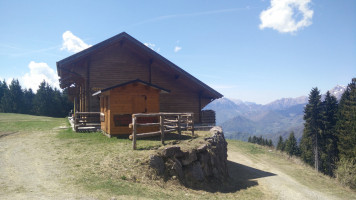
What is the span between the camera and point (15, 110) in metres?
74.1

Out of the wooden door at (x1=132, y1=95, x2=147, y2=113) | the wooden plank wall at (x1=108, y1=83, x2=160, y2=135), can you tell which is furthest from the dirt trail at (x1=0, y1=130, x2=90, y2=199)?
the wooden door at (x1=132, y1=95, x2=147, y2=113)

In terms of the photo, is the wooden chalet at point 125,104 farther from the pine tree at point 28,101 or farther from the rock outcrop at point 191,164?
the pine tree at point 28,101

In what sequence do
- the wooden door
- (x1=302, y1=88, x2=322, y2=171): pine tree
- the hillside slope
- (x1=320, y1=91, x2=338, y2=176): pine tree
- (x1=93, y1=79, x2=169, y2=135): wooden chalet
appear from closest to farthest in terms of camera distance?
the hillside slope < (x1=93, y1=79, x2=169, y2=135): wooden chalet < the wooden door < (x1=320, y1=91, x2=338, y2=176): pine tree < (x1=302, y1=88, x2=322, y2=171): pine tree

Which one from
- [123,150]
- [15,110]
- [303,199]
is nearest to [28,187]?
[123,150]

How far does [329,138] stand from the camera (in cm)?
4262

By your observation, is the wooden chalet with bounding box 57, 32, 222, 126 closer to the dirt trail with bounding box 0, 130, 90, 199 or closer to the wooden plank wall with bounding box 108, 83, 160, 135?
the wooden plank wall with bounding box 108, 83, 160, 135

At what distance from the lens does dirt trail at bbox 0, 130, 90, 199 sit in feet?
21.7

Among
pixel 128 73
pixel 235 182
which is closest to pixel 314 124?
pixel 235 182

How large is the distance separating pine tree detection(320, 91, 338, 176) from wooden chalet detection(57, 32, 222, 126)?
31.5 meters

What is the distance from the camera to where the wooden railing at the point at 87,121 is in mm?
17875

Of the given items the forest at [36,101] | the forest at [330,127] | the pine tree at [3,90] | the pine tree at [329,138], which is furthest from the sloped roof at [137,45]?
the pine tree at [3,90]

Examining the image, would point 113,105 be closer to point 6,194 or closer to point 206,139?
point 206,139

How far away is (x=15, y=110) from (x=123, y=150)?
79.8m

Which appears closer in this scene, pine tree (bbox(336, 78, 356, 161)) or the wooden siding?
the wooden siding
